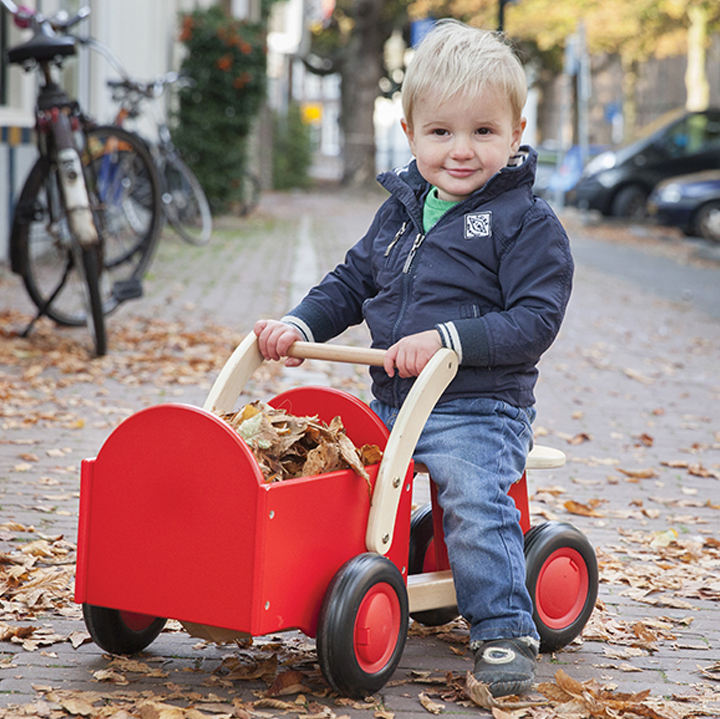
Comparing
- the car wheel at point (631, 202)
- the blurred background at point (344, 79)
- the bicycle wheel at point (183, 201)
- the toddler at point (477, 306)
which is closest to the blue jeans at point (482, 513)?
the toddler at point (477, 306)

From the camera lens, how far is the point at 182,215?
542 inches

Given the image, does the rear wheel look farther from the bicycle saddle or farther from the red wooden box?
the red wooden box

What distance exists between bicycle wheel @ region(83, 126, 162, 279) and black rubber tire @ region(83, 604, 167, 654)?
14.8 ft

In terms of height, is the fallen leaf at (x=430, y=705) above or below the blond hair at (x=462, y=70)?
below

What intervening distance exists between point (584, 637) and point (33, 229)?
457 cm

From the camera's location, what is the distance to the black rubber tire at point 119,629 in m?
2.63

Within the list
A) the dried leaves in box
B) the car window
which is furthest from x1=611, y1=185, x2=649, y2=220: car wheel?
the dried leaves in box

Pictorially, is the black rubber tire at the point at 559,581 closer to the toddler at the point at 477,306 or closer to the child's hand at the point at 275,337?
the toddler at the point at 477,306

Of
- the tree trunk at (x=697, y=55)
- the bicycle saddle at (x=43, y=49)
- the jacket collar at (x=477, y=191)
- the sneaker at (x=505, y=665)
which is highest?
the tree trunk at (x=697, y=55)

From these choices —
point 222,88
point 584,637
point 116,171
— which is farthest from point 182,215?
point 584,637

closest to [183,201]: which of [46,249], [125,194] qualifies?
[125,194]

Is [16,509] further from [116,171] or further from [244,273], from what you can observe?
[244,273]

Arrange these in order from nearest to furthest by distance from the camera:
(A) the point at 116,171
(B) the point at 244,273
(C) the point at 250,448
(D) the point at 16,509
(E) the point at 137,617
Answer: (C) the point at 250,448
(E) the point at 137,617
(D) the point at 16,509
(A) the point at 116,171
(B) the point at 244,273

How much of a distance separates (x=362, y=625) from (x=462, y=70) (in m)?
1.30
